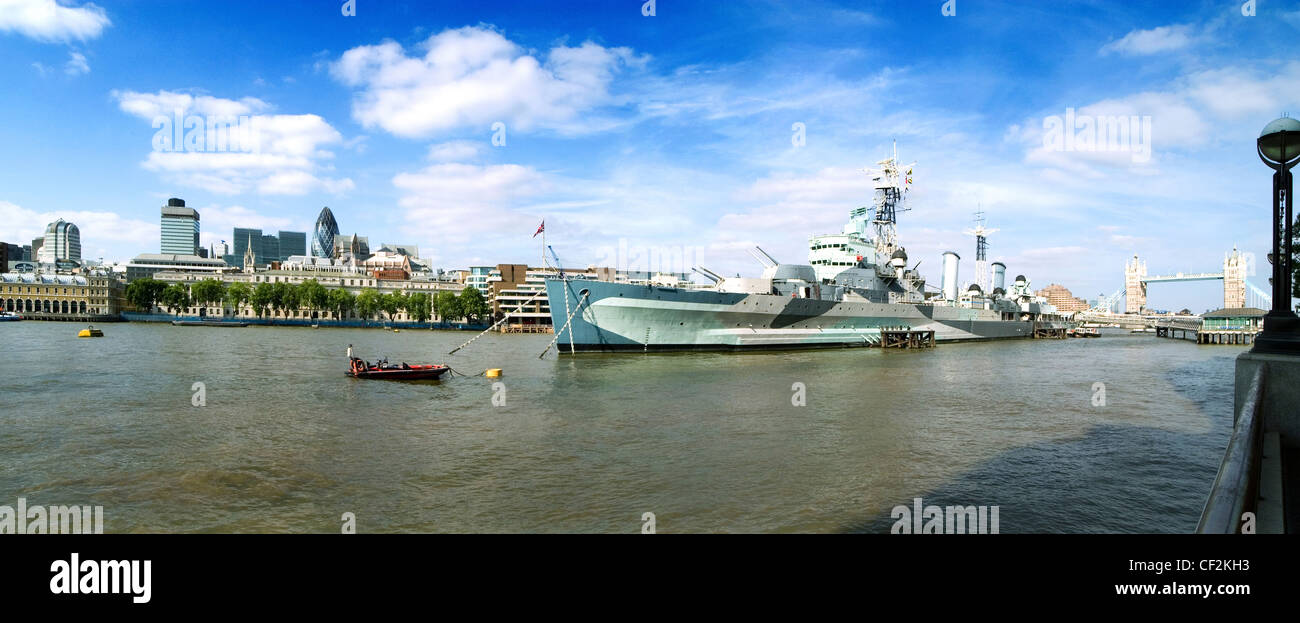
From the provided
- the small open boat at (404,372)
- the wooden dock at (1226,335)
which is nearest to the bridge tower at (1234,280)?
the wooden dock at (1226,335)

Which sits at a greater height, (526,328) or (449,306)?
(449,306)

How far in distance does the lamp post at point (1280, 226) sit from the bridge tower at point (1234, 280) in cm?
19265

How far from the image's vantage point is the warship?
40.3 metres

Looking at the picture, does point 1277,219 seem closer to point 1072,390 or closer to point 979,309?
point 1072,390

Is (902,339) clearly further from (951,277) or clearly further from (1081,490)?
(1081,490)

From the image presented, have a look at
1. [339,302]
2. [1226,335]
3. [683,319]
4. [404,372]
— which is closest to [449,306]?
[339,302]

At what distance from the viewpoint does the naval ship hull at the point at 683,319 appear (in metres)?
39.8

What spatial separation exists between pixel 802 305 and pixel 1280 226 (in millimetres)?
36973

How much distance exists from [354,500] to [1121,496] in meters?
14.9

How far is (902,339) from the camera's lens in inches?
2207

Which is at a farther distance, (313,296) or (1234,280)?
(1234,280)

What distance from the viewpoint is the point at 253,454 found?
14758mm

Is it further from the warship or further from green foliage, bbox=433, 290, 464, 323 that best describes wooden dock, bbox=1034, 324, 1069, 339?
green foliage, bbox=433, 290, 464, 323
